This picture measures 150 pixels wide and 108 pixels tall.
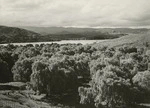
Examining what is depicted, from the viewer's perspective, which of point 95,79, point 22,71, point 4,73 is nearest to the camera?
point 95,79

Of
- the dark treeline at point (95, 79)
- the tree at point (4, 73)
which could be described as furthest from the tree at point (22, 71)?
the tree at point (4, 73)

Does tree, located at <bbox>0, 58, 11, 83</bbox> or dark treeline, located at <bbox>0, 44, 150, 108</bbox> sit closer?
dark treeline, located at <bbox>0, 44, 150, 108</bbox>

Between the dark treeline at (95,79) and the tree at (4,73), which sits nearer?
the dark treeline at (95,79)

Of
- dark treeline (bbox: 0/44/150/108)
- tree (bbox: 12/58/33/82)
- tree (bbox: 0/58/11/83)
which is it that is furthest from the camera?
tree (bbox: 0/58/11/83)

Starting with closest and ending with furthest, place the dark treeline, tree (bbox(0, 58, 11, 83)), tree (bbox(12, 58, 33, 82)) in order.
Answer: the dark treeline < tree (bbox(12, 58, 33, 82)) < tree (bbox(0, 58, 11, 83))

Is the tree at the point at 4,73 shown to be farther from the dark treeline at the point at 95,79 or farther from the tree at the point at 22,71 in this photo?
the tree at the point at 22,71

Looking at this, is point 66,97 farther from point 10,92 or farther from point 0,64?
point 0,64

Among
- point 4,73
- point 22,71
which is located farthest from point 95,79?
point 4,73

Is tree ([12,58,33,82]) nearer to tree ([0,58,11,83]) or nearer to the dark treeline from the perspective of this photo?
the dark treeline

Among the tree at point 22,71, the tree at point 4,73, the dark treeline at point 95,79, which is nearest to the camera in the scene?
the dark treeline at point 95,79

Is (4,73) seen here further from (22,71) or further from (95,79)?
(95,79)

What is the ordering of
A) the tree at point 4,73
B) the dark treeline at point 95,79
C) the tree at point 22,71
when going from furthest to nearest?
the tree at point 4,73
the tree at point 22,71
the dark treeline at point 95,79

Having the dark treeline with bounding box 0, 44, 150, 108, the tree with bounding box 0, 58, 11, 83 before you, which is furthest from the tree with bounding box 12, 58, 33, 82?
the tree with bounding box 0, 58, 11, 83

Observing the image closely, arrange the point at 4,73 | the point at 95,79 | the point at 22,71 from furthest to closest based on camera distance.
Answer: the point at 4,73 < the point at 22,71 < the point at 95,79
